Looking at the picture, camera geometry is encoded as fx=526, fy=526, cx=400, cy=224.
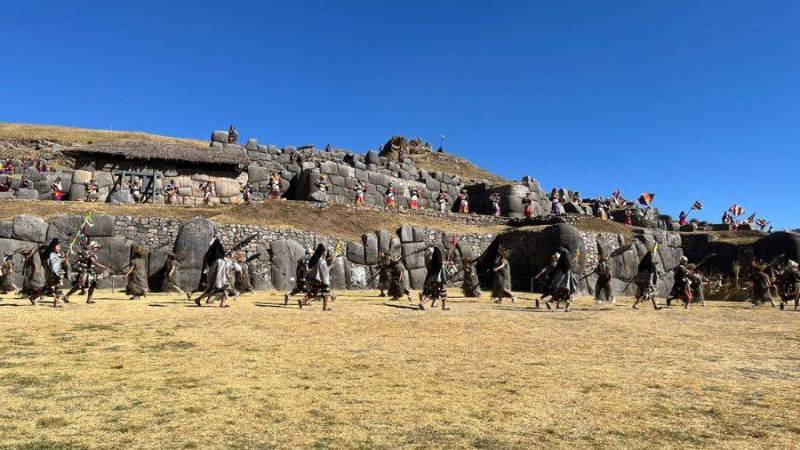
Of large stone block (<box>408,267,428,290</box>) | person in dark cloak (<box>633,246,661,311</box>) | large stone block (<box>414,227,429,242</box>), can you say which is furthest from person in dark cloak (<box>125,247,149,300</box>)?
person in dark cloak (<box>633,246,661,311</box>)

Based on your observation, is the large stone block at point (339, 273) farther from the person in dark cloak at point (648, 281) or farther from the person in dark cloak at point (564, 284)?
the person in dark cloak at point (648, 281)

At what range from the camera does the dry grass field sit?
5.32 m

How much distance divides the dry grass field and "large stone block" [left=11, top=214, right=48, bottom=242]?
35.6 feet

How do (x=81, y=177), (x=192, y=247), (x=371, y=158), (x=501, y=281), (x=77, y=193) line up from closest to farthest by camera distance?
1. (x=501, y=281)
2. (x=192, y=247)
3. (x=77, y=193)
4. (x=81, y=177)
5. (x=371, y=158)

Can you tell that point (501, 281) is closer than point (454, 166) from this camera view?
Yes

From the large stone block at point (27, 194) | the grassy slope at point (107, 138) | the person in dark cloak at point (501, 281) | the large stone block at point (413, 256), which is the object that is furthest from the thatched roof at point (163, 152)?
the person in dark cloak at point (501, 281)

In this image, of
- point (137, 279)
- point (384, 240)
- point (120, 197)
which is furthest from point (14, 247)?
point (384, 240)

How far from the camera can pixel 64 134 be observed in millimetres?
62250

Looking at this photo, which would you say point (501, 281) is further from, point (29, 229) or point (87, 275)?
A: point (29, 229)

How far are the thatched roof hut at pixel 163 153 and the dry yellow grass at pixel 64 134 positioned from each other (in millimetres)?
19959

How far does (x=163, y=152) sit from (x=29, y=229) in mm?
15140

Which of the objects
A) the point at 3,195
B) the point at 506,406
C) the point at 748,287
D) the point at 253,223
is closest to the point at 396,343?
the point at 506,406

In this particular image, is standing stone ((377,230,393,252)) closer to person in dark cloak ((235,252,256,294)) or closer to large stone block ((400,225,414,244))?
large stone block ((400,225,414,244))

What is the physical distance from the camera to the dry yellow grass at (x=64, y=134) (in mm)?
59125
